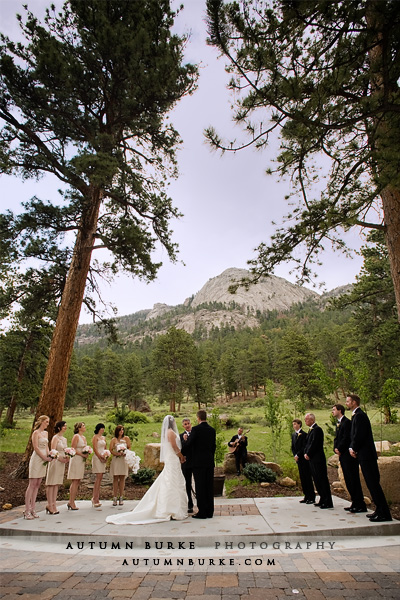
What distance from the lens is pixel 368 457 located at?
4902 mm

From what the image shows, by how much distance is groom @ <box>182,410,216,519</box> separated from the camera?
524 centimetres

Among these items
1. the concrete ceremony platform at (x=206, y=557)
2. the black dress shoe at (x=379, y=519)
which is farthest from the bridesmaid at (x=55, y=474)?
the black dress shoe at (x=379, y=519)

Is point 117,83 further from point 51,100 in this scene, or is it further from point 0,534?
point 0,534

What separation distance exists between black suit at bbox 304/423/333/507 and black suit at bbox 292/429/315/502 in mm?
357

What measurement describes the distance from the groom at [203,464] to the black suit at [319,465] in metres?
1.83

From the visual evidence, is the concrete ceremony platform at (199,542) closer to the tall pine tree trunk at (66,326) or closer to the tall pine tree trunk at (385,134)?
the tall pine tree trunk at (66,326)

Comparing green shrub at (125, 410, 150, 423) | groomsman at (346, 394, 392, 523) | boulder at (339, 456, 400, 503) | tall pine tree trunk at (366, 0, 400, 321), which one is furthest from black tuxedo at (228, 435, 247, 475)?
green shrub at (125, 410, 150, 423)

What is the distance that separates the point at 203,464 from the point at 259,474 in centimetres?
352

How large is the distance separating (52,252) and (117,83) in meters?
4.69

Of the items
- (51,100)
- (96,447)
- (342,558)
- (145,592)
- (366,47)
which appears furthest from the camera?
(51,100)

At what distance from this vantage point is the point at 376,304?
1930 centimetres

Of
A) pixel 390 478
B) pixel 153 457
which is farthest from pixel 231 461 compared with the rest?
pixel 390 478

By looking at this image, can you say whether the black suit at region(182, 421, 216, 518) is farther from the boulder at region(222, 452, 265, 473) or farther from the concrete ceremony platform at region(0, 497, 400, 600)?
the boulder at region(222, 452, 265, 473)

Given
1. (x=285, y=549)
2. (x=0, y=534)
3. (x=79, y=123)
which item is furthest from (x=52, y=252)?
(x=285, y=549)
